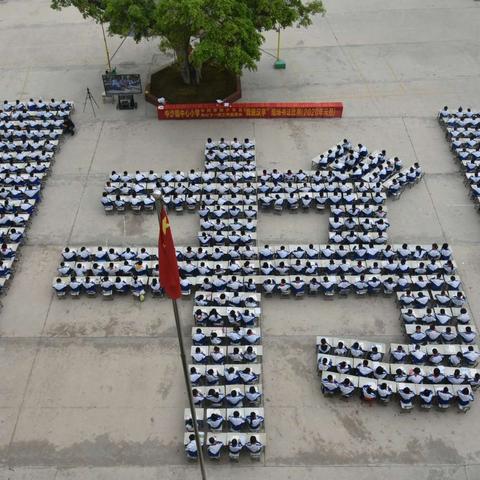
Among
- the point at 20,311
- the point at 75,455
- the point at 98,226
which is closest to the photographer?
the point at 75,455

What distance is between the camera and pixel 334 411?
14430 millimetres

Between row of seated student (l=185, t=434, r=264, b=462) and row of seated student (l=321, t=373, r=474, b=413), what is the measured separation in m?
2.63

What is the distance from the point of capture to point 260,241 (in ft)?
63.5

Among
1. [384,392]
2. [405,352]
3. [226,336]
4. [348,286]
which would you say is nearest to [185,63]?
[348,286]

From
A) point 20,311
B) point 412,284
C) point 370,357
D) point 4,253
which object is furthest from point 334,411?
point 4,253

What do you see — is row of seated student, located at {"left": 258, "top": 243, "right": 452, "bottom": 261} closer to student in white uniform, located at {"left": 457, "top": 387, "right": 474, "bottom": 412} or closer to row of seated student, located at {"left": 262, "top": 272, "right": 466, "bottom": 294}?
row of seated student, located at {"left": 262, "top": 272, "right": 466, "bottom": 294}

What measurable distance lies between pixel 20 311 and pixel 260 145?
12561 mm

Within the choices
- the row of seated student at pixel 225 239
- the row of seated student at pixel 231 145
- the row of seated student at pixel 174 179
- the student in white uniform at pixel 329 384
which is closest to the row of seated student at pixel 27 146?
the row of seated student at pixel 174 179

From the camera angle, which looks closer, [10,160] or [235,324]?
[235,324]

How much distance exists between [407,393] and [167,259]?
8.21 m

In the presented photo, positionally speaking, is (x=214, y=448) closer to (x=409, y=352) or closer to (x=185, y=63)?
(x=409, y=352)

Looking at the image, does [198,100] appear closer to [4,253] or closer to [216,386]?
[4,253]

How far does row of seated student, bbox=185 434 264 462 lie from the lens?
42.8ft

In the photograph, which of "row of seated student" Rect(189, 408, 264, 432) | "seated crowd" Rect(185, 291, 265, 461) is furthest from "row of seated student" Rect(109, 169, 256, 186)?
"row of seated student" Rect(189, 408, 264, 432)
